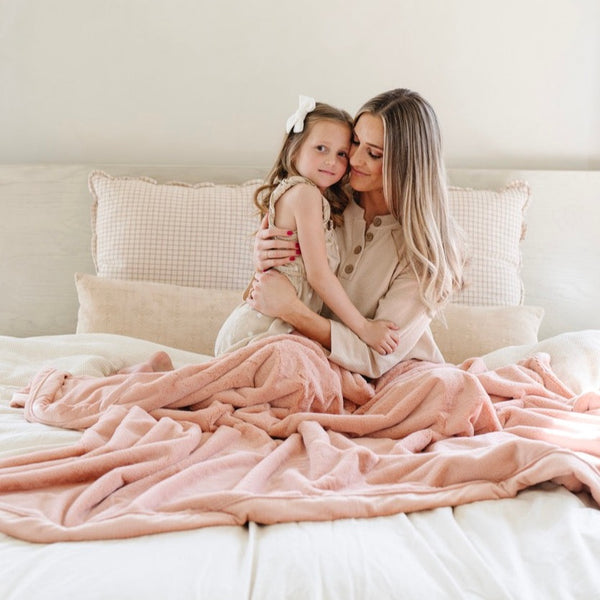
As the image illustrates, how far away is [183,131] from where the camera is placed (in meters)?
2.82

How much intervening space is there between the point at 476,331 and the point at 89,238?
52.2 inches

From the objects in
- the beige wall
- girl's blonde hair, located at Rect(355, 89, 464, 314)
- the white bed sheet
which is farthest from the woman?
the beige wall

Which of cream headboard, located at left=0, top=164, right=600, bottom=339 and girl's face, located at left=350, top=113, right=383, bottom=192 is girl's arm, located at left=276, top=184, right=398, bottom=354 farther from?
cream headboard, located at left=0, top=164, right=600, bottom=339

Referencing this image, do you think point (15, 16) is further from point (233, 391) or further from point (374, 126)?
point (233, 391)

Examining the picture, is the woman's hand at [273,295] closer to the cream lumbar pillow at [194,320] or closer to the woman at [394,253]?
the woman at [394,253]

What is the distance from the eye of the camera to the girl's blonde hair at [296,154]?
1.92m

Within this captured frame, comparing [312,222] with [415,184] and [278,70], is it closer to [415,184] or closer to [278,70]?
[415,184]

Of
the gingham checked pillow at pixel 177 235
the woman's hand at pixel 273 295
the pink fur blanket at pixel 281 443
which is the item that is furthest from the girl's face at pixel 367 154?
the gingham checked pillow at pixel 177 235

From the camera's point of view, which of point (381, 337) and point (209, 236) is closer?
point (381, 337)

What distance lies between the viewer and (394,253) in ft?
6.26

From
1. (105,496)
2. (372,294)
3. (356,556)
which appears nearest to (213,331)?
(372,294)

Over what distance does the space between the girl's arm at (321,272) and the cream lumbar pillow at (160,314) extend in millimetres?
491

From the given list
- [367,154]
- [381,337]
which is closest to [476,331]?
[381,337]

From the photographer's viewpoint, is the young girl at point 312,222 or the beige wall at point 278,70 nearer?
the young girl at point 312,222
